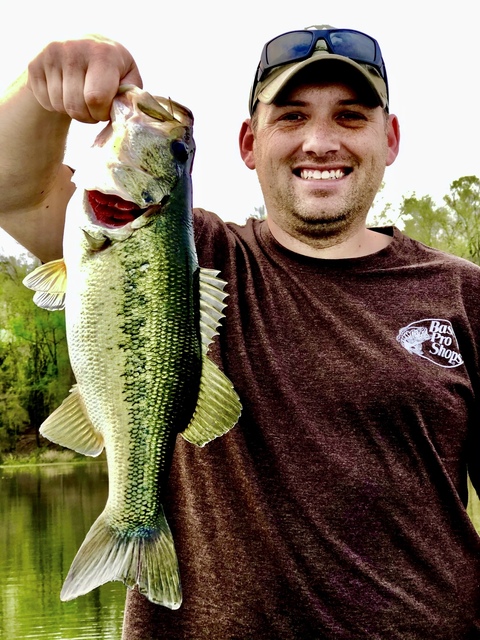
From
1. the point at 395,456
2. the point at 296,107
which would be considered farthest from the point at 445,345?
the point at 296,107

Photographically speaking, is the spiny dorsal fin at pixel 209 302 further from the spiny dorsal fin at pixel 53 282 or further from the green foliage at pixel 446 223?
the green foliage at pixel 446 223

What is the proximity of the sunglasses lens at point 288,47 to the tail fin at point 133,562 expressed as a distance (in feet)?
6.03

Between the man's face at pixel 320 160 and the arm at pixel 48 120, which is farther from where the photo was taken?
the man's face at pixel 320 160

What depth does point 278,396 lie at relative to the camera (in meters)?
2.65

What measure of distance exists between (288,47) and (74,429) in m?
1.75

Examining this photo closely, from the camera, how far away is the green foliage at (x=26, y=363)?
36.8 m

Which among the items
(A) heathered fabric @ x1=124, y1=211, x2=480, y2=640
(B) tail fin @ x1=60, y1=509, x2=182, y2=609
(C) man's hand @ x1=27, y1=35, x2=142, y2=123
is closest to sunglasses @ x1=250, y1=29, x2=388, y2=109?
(A) heathered fabric @ x1=124, y1=211, x2=480, y2=640

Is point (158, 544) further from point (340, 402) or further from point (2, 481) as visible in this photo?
point (2, 481)

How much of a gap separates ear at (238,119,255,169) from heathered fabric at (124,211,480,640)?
58cm

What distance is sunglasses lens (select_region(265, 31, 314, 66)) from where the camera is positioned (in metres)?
3.12

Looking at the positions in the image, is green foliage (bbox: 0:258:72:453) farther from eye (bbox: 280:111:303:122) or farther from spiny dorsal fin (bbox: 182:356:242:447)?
spiny dorsal fin (bbox: 182:356:242:447)

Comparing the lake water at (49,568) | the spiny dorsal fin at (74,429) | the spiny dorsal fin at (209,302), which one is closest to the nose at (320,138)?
the spiny dorsal fin at (209,302)

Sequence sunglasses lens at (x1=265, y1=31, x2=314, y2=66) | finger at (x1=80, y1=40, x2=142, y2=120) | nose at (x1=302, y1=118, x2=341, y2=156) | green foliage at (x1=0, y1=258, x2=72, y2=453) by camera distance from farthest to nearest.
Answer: green foliage at (x1=0, y1=258, x2=72, y2=453), sunglasses lens at (x1=265, y1=31, x2=314, y2=66), nose at (x1=302, y1=118, x2=341, y2=156), finger at (x1=80, y1=40, x2=142, y2=120)

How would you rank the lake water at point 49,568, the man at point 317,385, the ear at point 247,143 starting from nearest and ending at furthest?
the man at point 317,385 < the ear at point 247,143 < the lake water at point 49,568
